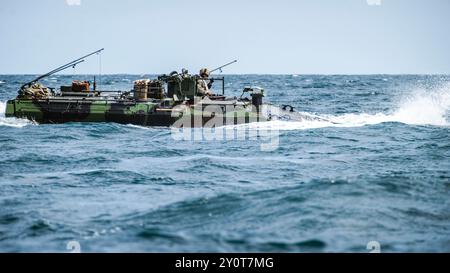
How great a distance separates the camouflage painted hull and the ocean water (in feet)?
10.8

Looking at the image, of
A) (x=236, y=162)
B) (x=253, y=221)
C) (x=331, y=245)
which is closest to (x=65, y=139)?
(x=236, y=162)

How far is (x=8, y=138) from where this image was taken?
25.9 meters

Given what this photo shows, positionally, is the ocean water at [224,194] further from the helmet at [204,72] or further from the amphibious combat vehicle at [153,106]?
the helmet at [204,72]

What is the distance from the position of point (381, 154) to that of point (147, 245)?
12755 mm

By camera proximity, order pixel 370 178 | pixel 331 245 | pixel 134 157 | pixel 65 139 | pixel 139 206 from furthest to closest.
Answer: pixel 65 139 → pixel 134 157 → pixel 370 178 → pixel 139 206 → pixel 331 245

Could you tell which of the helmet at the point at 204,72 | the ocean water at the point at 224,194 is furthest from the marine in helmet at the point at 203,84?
the ocean water at the point at 224,194

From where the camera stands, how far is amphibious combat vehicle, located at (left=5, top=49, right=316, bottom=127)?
1158 inches

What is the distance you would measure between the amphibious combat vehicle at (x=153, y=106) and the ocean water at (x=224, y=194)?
3364 millimetres

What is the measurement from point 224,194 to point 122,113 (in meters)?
16.1

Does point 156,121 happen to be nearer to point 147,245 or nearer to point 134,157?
point 134,157

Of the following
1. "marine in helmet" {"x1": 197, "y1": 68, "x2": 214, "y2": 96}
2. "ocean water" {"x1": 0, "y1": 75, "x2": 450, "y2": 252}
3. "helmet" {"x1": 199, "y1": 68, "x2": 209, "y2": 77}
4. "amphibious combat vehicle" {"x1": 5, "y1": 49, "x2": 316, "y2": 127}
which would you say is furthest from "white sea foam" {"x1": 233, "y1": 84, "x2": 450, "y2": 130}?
"helmet" {"x1": 199, "y1": 68, "x2": 209, "y2": 77}

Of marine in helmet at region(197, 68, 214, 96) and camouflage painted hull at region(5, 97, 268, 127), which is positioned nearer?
camouflage painted hull at region(5, 97, 268, 127)

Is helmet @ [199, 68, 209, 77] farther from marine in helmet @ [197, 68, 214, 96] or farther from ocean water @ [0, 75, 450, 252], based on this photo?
ocean water @ [0, 75, 450, 252]
